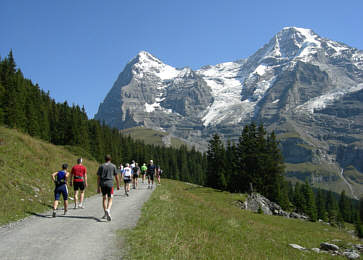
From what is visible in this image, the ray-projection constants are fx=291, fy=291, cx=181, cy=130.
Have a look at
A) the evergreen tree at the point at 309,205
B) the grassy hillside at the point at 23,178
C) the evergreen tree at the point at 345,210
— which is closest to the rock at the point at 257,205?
the grassy hillside at the point at 23,178

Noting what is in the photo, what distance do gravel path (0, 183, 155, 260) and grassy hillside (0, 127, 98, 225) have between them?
1577mm

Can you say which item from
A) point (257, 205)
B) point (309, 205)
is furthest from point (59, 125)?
point (309, 205)

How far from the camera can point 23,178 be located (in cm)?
1966

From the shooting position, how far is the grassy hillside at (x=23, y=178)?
1494cm

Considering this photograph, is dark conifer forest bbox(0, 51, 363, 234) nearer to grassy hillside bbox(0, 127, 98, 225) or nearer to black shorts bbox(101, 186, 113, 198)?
grassy hillside bbox(0, 127, 98, 225)

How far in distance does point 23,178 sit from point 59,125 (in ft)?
246

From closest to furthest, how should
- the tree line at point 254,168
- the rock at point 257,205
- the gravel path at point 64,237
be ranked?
the gravel path at point 64,237 → the rock at point 257,205 → the tree line at point 254,168

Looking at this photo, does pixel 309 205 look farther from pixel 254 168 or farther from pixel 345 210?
pixel 345 210

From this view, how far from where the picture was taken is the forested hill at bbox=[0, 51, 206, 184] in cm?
6172

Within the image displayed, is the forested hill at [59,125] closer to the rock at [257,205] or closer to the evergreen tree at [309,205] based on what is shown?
the rock at [257,205]

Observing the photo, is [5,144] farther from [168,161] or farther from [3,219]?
[168,161]

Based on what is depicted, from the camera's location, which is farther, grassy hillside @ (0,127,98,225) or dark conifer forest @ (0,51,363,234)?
dark conifer forest @ (0,51,363,234)

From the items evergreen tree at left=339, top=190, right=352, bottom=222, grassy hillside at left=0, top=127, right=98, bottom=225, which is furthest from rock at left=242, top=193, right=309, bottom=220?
evergreen tree at left=339, top=190, right=352, bottom=222

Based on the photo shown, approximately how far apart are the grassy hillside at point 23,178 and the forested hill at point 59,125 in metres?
20.6
